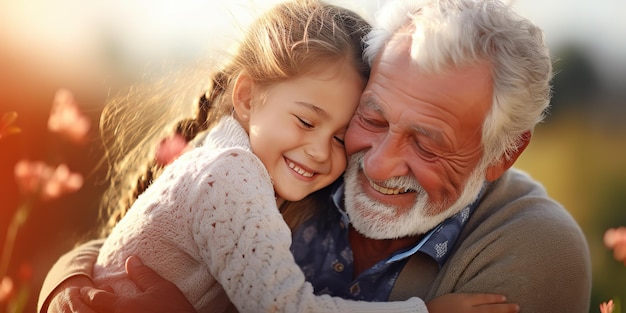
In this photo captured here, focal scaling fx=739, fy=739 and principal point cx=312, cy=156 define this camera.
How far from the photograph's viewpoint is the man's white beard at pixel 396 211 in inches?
133

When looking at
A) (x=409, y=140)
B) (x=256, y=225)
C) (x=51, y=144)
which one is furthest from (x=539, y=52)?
(x=51, y=144)

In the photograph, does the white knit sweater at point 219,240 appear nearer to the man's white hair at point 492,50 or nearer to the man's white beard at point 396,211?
the man's white beard at point 396,211

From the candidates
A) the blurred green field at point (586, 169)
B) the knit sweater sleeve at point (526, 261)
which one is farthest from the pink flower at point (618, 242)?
the blurred green field at point (586, 169)

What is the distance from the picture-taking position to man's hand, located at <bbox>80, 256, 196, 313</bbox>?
2734mm

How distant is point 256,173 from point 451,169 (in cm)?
98

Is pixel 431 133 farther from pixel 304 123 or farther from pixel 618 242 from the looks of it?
pixel 618 242

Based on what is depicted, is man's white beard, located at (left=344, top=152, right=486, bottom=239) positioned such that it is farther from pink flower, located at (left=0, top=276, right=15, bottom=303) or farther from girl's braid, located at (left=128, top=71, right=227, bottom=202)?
pink flower, located at (left=0, top=276, right=15, bottom=303)

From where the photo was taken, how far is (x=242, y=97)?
133 inches

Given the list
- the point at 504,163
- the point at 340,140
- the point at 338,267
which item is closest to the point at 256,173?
the point at 340,140

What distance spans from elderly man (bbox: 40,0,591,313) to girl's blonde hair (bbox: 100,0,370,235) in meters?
0.19

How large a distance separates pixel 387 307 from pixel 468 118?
0.90 m

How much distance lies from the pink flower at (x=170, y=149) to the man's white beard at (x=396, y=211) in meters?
0.82

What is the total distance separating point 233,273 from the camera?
2680 millimetres

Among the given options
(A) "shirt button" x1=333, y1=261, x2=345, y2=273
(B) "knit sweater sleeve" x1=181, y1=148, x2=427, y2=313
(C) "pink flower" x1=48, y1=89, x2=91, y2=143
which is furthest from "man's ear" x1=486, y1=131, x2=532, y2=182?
(C) "pink flower" x1=48, y1=89, x2=91, y2=143
